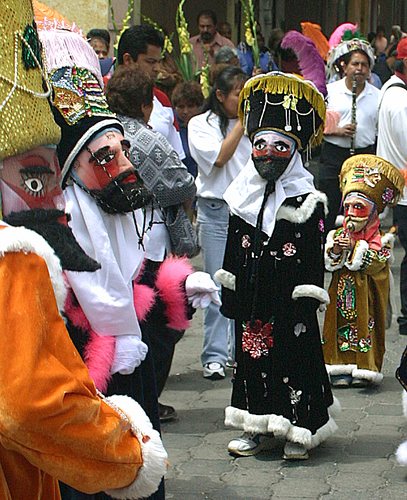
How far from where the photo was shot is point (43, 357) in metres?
2.23

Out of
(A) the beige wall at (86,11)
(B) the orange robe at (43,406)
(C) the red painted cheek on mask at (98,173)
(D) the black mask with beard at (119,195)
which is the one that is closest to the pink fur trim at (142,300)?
(D) the black mask with beard at (119,195)

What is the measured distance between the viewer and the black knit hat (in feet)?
12.7

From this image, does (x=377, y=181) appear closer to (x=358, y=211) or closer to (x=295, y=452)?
(x=358, y=211)

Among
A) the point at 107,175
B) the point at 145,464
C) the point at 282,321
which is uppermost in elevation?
the point at 107,175

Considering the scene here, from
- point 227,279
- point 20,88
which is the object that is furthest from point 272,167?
point 20,88

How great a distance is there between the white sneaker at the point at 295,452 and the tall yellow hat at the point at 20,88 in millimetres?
3569

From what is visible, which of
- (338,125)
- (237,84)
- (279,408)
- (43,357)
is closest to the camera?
(43,357)

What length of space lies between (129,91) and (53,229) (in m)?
3.40

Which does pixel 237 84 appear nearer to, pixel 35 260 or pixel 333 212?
pixel 333 212

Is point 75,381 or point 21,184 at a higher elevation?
point 21,184

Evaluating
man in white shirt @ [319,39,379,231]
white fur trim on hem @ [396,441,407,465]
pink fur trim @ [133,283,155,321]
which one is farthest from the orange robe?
man in white shirt @ [319,39,379,231]

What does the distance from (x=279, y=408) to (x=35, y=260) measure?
358 centimetres

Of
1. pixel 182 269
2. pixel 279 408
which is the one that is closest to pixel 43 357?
pixel 182 269

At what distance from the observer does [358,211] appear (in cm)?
713
